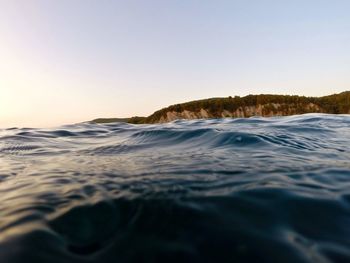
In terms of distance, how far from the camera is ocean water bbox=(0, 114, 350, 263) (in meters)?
2.81

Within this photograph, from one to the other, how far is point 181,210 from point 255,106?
132 meters

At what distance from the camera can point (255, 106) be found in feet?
430

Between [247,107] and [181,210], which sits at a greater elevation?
[247,107]

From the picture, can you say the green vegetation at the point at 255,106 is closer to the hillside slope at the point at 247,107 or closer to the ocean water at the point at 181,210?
the hillside slope at the point at 247,107

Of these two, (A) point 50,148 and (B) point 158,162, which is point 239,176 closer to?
(B) point 158,162

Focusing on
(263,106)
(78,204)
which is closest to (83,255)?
(78,204)

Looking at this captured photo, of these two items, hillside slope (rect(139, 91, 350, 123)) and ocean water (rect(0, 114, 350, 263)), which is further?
hillside slope (rect(139, 91, 350, 123))

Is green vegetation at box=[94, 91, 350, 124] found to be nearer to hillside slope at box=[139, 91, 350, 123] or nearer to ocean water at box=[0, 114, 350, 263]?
hillside slope at box=[139, 91, 350, 123]

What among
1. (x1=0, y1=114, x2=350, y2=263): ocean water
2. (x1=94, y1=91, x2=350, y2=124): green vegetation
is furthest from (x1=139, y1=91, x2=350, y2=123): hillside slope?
(x1=0, y1=114, x2=350, y2=263): ocean water

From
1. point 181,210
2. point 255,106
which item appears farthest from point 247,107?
point 181,210

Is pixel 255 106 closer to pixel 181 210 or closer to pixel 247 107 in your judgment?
pixel 247 107

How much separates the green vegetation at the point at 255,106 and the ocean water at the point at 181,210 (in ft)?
397

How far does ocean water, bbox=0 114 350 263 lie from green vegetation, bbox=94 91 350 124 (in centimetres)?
12109

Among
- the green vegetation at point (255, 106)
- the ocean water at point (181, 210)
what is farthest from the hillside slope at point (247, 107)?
the ocean water at point (181, 210)
